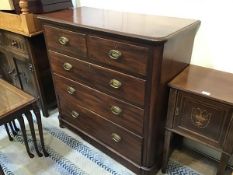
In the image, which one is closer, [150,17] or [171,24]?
[171,24]

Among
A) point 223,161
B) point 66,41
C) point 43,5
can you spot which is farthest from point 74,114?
point 223,161

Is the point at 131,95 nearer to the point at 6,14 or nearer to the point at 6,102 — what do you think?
the point at 6,102

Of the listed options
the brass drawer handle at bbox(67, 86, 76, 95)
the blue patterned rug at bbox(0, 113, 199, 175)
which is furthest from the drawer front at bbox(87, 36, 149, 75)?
the blue patterned rug at bbox(0, 113, 199, 175)

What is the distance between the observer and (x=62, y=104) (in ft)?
5.97

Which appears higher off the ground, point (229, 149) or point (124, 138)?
point (229, 149)

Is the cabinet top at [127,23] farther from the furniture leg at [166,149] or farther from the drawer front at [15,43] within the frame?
the furniture leg at [166,149]

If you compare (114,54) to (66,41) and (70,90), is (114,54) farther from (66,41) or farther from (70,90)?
A: (70,90)

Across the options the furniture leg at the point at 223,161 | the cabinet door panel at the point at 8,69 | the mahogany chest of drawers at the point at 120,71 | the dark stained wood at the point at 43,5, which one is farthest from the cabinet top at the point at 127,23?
the cabinet door panel at the point at 8,69

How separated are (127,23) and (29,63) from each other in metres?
1.03

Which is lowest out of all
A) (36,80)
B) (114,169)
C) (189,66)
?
(114,169)

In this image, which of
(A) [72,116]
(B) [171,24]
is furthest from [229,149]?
(A) [72,116]

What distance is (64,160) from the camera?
5.43 ft

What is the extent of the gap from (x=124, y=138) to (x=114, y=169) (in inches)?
11.1

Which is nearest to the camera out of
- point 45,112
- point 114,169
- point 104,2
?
point 114,169
